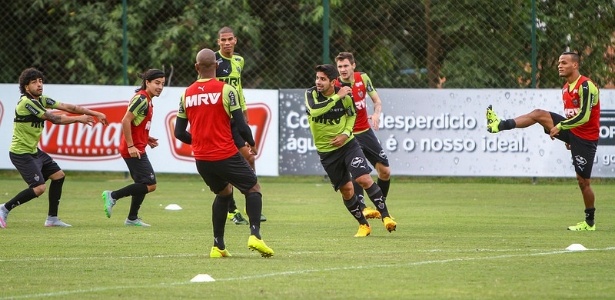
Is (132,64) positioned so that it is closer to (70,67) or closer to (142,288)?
(70,67)

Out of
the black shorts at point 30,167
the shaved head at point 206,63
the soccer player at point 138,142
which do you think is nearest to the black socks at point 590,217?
the soccer player at point 138,142

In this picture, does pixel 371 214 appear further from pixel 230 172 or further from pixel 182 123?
pixel 182 123

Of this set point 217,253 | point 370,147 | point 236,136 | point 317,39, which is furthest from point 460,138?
point 217,253

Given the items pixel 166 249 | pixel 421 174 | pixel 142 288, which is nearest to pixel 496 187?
pixel 421 174

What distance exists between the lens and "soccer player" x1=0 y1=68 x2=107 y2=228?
606 inches

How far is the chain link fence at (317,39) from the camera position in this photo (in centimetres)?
2467

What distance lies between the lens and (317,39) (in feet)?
88.1

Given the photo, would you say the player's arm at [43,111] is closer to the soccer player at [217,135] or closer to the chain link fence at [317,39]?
the soccer player at [217,135]

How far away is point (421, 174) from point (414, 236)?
9927 mm

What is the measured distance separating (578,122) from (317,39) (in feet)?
41.2

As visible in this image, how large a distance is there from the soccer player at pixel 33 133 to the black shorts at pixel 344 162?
2.96 metres

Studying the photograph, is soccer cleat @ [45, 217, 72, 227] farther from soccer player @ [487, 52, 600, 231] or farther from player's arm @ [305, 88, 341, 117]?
soccer player @ [487, 52, 600, 231]

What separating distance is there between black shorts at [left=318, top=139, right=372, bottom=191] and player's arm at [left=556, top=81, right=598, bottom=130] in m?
2.43

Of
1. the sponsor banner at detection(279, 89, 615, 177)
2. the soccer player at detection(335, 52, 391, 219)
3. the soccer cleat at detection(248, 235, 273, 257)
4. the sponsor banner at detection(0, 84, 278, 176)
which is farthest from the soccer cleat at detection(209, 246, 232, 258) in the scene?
the sponsor banner at detection(0, 84, 278, 176)
